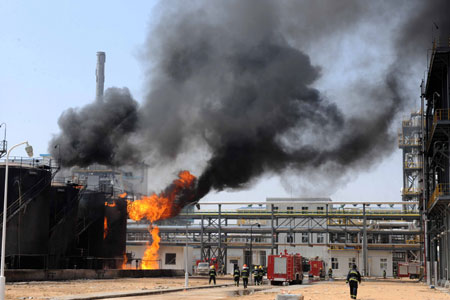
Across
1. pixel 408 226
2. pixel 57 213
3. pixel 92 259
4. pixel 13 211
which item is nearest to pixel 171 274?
pixel 92 259

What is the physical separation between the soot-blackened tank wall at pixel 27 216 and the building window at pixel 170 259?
38.1m

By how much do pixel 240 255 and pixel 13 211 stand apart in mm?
57033

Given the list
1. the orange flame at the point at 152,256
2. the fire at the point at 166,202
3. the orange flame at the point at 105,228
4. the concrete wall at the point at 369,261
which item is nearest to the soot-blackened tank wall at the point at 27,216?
the fire at the point at 166,202

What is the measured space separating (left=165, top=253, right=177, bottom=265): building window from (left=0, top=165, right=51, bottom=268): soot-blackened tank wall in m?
38.1

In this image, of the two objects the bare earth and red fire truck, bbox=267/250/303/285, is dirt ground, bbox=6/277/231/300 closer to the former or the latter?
the bare earth

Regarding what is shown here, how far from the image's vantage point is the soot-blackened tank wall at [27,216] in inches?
2045

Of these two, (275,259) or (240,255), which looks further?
(240,255)

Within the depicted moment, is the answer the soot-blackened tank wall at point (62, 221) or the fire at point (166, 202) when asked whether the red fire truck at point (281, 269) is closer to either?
the fire at point (166, 202)

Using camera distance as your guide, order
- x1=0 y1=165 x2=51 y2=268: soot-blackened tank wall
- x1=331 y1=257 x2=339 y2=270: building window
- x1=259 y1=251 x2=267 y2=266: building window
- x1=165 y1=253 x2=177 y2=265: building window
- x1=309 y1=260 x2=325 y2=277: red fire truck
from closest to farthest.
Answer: x1=0 y1=165 x2=51 y2=268: soot-blackened tank wall < x1=309 y1=260 x2=325 y2=277: red fire truck < x1=165 y1=253 x2=177 y2=265: building window < x1=331 y1=257 x2=339 y2=270: building window < x1=259 y1=251 x2=267 y2=266: building window

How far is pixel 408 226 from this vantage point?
284 feet

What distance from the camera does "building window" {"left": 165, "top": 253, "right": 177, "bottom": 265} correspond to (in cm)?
9162

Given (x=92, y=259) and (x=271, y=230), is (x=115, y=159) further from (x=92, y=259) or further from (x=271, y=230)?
(x=271, y=230)

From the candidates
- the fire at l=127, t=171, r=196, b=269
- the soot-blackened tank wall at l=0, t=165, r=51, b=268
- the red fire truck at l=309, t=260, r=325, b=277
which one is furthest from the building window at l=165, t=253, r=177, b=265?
the soot-blackened tank wall at l=0, t=165, r=51, b=268

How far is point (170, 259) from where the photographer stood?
302 ft
